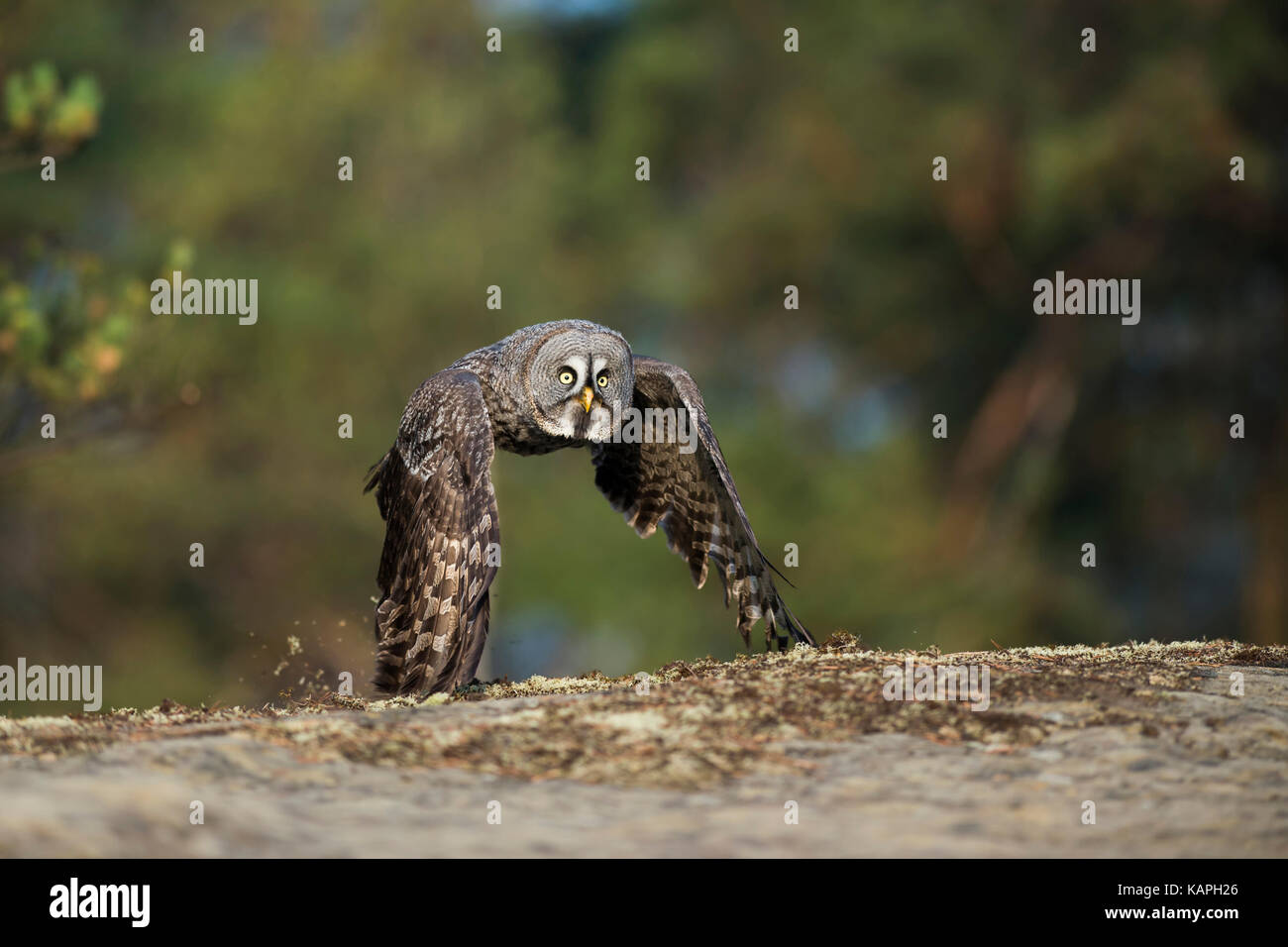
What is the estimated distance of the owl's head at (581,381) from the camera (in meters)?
8.13

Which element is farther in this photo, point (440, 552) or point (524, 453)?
point (524, 453)

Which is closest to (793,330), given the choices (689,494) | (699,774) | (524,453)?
(524,453)

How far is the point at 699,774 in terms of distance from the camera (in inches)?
169

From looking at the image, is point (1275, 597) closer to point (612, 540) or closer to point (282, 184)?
point (612, 540)

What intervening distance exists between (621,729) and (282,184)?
1996 cm

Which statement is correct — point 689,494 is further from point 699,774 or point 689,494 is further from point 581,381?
point 699,774

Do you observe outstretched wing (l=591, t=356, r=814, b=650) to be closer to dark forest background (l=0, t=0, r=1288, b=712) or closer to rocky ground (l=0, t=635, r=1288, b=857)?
rocky ground (l=0, t=635, r=1288, b=857)

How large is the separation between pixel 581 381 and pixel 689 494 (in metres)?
0.92

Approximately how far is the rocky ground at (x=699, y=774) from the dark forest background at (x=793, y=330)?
12.7 meters

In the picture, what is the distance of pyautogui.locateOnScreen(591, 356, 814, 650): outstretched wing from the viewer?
7.47 meters

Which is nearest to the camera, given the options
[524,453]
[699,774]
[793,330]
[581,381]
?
[699,774]

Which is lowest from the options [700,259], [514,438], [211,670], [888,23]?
[211,670]

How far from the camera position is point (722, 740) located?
4.62 m

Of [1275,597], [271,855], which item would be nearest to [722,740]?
[271,855]
